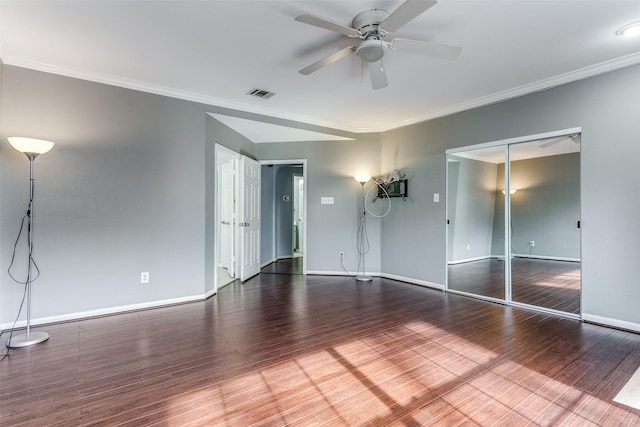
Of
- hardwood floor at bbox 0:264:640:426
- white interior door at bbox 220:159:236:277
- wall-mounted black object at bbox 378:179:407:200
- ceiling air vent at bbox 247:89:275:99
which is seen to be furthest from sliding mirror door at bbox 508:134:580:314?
white interior door at bbox 220:159:236:277

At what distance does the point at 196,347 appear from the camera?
261 cm

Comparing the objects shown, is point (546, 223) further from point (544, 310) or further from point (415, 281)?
point (415, 281)

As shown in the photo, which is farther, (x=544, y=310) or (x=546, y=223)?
(x=546, y=223)

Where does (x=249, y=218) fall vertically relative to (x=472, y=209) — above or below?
→ below

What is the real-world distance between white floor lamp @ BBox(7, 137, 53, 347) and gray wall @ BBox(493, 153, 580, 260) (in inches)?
198

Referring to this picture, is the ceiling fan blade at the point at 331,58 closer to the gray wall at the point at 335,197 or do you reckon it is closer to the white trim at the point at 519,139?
the white trim at the point at 519,139

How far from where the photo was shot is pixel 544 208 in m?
3.76

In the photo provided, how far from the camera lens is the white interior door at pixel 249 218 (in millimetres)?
4969

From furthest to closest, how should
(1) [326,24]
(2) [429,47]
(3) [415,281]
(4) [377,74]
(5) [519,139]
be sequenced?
(3) [415,281] → (5) [519,139] → (4) [377,74] → (2) [429,47] → (1) [326,24]

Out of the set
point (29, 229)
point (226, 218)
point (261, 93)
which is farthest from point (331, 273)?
point (29, 229)

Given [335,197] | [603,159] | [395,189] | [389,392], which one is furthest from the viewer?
[335,197]

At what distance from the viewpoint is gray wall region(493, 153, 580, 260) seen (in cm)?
347

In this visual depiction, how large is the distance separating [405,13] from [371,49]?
20.9 inches

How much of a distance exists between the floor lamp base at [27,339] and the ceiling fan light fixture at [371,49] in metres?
3.76
